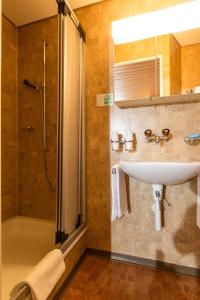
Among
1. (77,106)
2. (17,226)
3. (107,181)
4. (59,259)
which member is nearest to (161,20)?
(77,106)

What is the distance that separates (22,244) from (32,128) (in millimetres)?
1140

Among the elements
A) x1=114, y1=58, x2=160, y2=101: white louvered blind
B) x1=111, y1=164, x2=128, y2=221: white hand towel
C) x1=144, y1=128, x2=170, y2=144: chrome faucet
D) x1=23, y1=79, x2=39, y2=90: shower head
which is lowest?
x1=111, y1=164, x2=128, y2=221: white hand towel

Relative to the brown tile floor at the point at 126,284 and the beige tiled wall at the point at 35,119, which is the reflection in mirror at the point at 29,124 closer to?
the beige tiled wall at the point at 35,119

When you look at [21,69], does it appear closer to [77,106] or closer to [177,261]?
[77,106]

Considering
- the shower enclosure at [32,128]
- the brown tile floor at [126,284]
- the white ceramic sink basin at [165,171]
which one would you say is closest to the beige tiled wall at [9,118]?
the shower enclosure at [32,128]

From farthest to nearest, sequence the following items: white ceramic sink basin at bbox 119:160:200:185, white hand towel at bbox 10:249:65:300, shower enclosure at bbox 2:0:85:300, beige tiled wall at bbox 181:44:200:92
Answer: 1. shower enclosure at bbox 2:0:85:300
2. beige tiled wall at bbox 181:44:200:92
3. white ceramic sink basin at bbox 119:160:200:185
4. white hand towel at bbox 10:249:65:300

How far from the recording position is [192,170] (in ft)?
3.74

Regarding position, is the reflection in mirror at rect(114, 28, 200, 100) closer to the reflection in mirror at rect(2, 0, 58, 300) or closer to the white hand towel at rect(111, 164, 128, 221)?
the white hand towel at rect(111, 164, 128, 221)

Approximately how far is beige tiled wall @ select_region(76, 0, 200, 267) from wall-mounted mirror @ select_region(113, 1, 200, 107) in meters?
0.13

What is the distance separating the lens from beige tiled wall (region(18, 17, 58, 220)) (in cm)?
198

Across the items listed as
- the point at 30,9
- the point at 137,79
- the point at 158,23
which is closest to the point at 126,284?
the point at 137,79

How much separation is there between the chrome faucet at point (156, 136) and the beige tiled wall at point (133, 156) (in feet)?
0.14

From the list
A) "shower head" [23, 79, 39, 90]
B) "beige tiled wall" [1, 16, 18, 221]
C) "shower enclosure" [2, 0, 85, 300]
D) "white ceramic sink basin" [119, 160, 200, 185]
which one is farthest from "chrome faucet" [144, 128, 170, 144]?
"beige tiled wall" [1, 16, 18, 221]

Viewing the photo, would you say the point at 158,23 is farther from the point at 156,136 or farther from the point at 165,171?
the point at 165,171
